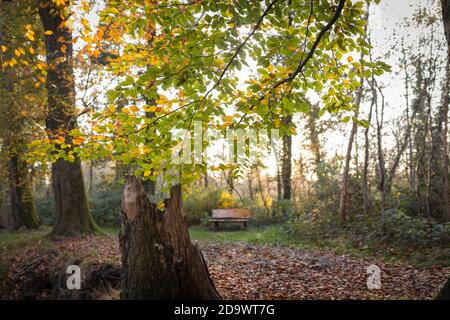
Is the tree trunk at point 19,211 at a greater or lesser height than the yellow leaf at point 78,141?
lesser

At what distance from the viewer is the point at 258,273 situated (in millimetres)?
6590

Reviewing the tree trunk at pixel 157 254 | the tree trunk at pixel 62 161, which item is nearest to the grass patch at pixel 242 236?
the tree trunk at pixel 62 161

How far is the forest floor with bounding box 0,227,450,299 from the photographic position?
5457 mm

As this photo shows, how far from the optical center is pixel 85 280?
620cm

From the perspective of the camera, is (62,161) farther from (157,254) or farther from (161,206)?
(157,254)

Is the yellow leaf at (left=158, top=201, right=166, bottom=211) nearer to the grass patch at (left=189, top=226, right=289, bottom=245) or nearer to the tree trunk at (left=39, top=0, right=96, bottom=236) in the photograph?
the tree trunk at (left=39, top=0, right=96, bottom=236)

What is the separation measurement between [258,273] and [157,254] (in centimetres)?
314

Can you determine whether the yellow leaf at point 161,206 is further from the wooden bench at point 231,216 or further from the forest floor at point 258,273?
the wooden bench at point 231,216

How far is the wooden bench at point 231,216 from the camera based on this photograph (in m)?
15.6

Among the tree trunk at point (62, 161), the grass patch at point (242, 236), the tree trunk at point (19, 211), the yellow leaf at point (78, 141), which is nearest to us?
the yellow leaf at point (78, 141)

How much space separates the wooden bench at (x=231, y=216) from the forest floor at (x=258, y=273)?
5856 mm

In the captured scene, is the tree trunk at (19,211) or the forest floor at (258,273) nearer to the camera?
the forest floor at (258,273)
